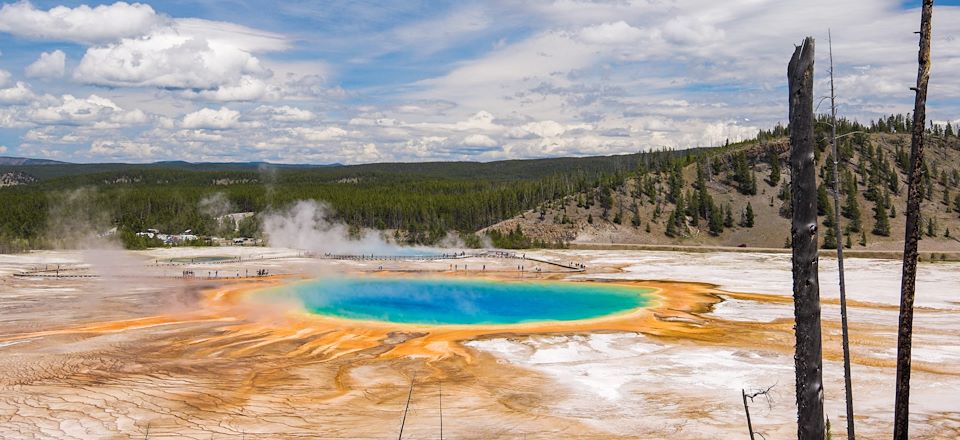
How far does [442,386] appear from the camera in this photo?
69.7 feet

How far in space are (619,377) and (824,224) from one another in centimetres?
8113

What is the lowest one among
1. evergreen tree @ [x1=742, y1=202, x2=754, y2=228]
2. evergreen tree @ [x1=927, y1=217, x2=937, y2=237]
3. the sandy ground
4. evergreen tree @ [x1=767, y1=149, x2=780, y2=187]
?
the sandy ground

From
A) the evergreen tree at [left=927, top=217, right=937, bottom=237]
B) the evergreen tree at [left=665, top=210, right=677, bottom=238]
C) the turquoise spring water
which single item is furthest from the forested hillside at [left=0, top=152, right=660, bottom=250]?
the evergreen tree at [left=927, top=217, right=937, bottom=237]

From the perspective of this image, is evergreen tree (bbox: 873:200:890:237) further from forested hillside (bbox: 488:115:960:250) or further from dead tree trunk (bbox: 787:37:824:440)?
dead tree trunk (bbox: 787:37:824:440)

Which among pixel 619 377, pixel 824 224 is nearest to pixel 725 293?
pixel 619 377

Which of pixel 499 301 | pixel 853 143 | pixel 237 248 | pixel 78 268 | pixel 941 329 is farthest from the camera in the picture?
pixel 853 143

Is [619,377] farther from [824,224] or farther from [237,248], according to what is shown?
[824,224]

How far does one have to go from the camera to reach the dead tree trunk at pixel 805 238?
4508 millimetres

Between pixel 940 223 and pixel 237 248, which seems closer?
pixel 237 248

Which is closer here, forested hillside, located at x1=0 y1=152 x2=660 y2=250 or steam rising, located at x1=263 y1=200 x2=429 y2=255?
steam rising, located at x1=263 y1=200 x2=429 y2=255

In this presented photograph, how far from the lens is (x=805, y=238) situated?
4613 mm

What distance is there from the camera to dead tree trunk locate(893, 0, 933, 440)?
5.89 meters

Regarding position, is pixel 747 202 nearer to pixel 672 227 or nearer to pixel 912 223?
pixel 672 227

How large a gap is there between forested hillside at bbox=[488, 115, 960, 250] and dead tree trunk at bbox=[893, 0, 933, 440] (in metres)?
83.9
